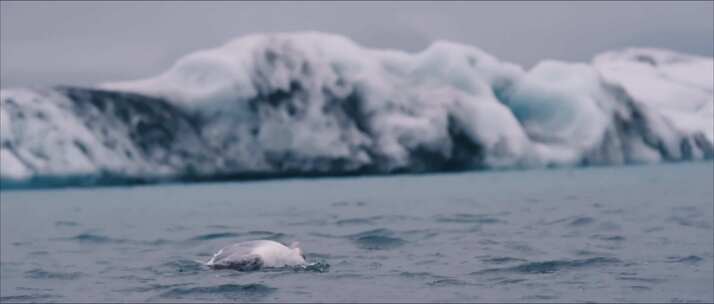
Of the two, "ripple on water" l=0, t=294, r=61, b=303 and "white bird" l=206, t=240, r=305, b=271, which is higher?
"white bird" l=206, t=240, r=305, b=271

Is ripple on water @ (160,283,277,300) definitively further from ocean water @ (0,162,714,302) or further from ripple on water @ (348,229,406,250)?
ripple on water @ (348,229,406,250)

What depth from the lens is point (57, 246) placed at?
12227mm

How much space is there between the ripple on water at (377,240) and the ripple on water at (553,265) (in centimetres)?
243

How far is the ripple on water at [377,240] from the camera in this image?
10944 millimetres

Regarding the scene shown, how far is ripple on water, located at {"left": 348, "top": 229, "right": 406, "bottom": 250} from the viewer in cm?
1094

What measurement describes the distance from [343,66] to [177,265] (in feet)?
115

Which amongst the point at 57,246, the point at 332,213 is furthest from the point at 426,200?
the point at 57,246

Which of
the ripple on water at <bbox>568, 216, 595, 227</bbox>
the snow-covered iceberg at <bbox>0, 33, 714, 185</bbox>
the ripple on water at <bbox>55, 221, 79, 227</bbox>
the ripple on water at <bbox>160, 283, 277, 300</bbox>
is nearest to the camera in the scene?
the ripple on water at <bbox>160, 283, 277, 300</bbox>

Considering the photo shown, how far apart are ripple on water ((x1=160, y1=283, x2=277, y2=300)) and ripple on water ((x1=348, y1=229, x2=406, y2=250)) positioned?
3.26m

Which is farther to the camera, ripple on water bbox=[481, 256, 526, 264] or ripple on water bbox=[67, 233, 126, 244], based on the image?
ripple on water bbox=[67, 233, 126, 244]

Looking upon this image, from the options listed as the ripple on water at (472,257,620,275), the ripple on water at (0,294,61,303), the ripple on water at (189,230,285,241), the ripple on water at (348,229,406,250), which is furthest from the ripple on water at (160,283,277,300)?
the ripple on water at (189,230,285,241)

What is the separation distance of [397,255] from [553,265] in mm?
1886

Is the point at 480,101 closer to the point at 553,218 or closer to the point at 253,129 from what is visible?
the point at 253,129

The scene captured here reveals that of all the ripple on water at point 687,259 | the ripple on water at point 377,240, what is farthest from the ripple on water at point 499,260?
the ripple on water at point 377,240
